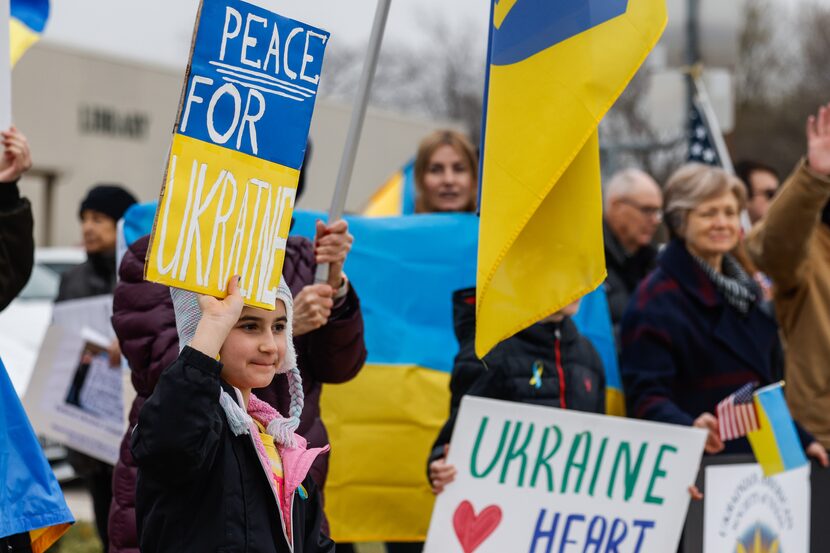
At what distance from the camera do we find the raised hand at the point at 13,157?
12.3 ft

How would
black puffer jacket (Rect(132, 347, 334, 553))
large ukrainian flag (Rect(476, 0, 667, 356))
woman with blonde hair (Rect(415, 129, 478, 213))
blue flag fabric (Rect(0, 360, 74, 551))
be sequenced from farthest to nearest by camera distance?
1. woman with blonde hair (Rect(415, 129, 478, 213))
2. large ukrainian flag (Rect(476, 0, 667, 356))
3. blue flag fabric (Rect(0, 360, 74, 551))
4. black puffer jacket (Rect(132, 347, 334, 553))

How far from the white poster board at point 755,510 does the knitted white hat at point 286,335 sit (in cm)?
189

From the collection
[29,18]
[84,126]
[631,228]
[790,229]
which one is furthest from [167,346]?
[84,126]

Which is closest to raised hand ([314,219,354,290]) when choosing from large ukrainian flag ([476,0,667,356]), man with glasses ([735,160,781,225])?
large ukrainian flag ([476,0,667,356])

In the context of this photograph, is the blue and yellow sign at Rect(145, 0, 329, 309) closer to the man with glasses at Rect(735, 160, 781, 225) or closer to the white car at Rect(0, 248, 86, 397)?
the man with glasses at Rect(735, 160, 781, 225)

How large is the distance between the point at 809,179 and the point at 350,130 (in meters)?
1.97

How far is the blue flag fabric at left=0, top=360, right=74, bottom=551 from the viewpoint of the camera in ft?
11.2

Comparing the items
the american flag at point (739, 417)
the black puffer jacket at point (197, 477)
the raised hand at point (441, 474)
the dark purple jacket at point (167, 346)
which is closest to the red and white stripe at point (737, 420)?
the american flag at point (739, 417)

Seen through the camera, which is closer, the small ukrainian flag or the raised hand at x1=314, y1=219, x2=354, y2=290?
the raised hand at x1=314, y1=219, x2=354, y2=290

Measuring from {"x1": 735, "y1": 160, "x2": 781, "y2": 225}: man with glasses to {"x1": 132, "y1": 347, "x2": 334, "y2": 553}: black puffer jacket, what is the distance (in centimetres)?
474

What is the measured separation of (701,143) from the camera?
25.5ft

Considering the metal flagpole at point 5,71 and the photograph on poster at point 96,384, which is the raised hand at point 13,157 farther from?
the photograph on poster at point 96,384

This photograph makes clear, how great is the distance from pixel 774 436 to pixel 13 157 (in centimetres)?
265

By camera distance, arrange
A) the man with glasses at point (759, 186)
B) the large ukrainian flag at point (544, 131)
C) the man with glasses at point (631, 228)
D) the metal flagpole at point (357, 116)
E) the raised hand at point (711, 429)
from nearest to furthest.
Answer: the large ukrainian flag at point (544, 131) → the metal flagpole at point (357, 116) → the raised hand at point (711, 429) → the man with glasses at point (631, 228) → the man with glasses at point (759, 186)
